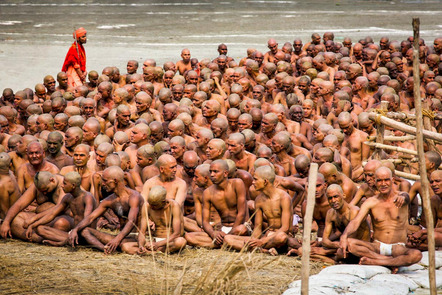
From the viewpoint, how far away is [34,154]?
7977 millimetres

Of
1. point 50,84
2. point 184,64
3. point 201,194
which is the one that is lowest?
point 201,194

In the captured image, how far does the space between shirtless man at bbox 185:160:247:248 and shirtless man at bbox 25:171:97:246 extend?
1.04 meters

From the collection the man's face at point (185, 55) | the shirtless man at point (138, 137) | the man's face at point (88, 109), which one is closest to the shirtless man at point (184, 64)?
the man's face at point (185, 55)

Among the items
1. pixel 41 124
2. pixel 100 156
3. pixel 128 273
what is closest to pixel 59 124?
pixel 41 124

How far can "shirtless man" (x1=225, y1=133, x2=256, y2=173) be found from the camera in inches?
334

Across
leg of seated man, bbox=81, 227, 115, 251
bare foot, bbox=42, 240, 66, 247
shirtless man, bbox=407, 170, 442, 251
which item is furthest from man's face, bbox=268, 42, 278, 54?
bare foot, bbox=42, 240, 66, 247

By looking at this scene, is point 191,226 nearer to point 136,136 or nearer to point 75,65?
point 136,136

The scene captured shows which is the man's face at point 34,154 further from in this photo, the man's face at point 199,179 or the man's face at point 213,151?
the man's face at point 213,151

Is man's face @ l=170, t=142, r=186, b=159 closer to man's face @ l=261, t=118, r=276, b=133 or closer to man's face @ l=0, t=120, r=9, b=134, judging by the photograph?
man's face @ l=261, t=118, r=276, b=133

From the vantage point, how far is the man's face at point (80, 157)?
8.14m

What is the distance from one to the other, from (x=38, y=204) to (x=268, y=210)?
2.28 m

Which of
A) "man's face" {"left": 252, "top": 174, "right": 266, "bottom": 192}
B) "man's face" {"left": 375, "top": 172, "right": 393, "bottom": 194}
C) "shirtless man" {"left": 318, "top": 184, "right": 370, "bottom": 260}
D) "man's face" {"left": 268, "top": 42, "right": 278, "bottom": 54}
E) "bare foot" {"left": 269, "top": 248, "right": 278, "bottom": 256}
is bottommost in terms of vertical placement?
"bare foot" {"left": 269, "top": 248, "right": 278, "bottom": 256}

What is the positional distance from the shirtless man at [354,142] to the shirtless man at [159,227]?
2.95 metres

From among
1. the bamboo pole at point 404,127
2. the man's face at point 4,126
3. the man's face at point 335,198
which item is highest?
the bamboo pole at point 404,127
